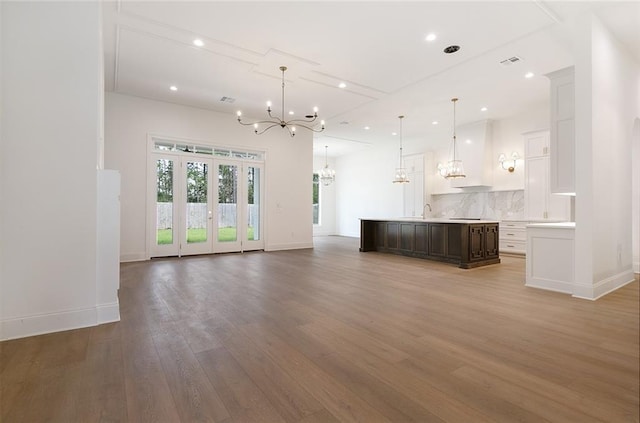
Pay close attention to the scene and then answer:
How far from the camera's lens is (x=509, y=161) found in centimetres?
823

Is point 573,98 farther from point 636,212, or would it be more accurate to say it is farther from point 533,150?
point 533,150

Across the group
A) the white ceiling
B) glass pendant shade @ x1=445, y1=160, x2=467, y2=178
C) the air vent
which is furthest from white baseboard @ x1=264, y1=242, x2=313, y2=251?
the air vent

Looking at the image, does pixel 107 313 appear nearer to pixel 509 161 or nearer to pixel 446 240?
pixel 446 240

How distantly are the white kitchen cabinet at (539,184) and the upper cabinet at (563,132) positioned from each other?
324 centimetres

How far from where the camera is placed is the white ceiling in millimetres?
3842

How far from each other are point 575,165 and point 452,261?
113 inches

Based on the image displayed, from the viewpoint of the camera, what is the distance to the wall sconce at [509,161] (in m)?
8.12

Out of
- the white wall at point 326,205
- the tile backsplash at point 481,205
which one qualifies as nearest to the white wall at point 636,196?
the tile backsplash at point 481,205

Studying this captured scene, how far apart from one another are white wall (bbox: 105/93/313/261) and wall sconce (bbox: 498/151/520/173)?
5344 mm

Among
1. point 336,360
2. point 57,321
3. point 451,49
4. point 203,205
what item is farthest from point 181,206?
point 451,49

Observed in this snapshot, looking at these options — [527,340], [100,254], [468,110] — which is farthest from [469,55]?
[100,254]

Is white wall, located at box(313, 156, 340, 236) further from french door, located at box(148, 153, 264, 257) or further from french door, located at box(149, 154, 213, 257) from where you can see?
french door, located at box(149, 154, 213, 257)

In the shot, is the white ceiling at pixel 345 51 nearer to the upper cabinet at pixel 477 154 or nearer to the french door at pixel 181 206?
the upper cabinet at pixel 477 154

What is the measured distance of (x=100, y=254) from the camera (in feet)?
9.77
